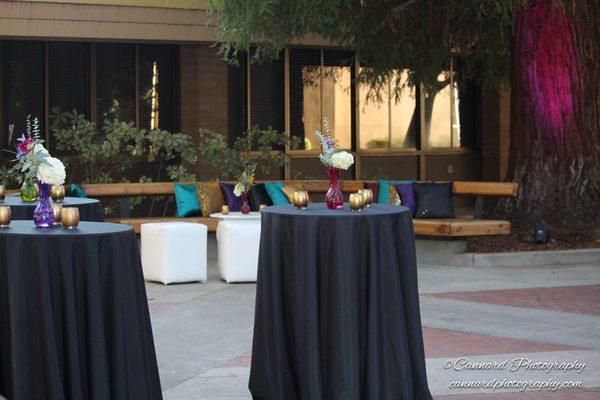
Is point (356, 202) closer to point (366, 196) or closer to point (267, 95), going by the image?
point (366, 196)

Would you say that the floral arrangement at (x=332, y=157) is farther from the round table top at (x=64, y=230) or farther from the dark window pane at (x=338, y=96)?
the dark window pane at (x=338, y=96)

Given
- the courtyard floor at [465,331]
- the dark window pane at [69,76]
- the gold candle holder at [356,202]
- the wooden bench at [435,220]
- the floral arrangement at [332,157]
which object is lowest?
the courtyard floor at [465,331]

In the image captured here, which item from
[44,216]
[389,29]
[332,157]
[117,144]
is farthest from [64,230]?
[389,29]

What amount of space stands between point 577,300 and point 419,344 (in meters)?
4.57

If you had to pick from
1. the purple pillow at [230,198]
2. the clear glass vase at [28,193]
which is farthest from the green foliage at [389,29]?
the clear glass vase at [28,193]

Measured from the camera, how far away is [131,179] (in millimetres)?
20797

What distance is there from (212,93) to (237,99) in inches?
32.0

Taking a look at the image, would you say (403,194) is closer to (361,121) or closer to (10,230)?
(361,121)

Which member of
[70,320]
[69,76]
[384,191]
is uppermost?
[69,76]

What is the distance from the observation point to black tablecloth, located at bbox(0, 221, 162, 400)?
6.31 meters

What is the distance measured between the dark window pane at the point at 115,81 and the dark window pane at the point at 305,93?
3.07 metres

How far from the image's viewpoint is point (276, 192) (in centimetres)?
1573

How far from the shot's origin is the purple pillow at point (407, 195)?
609 inches

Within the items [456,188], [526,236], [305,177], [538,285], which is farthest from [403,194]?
[305,177]
